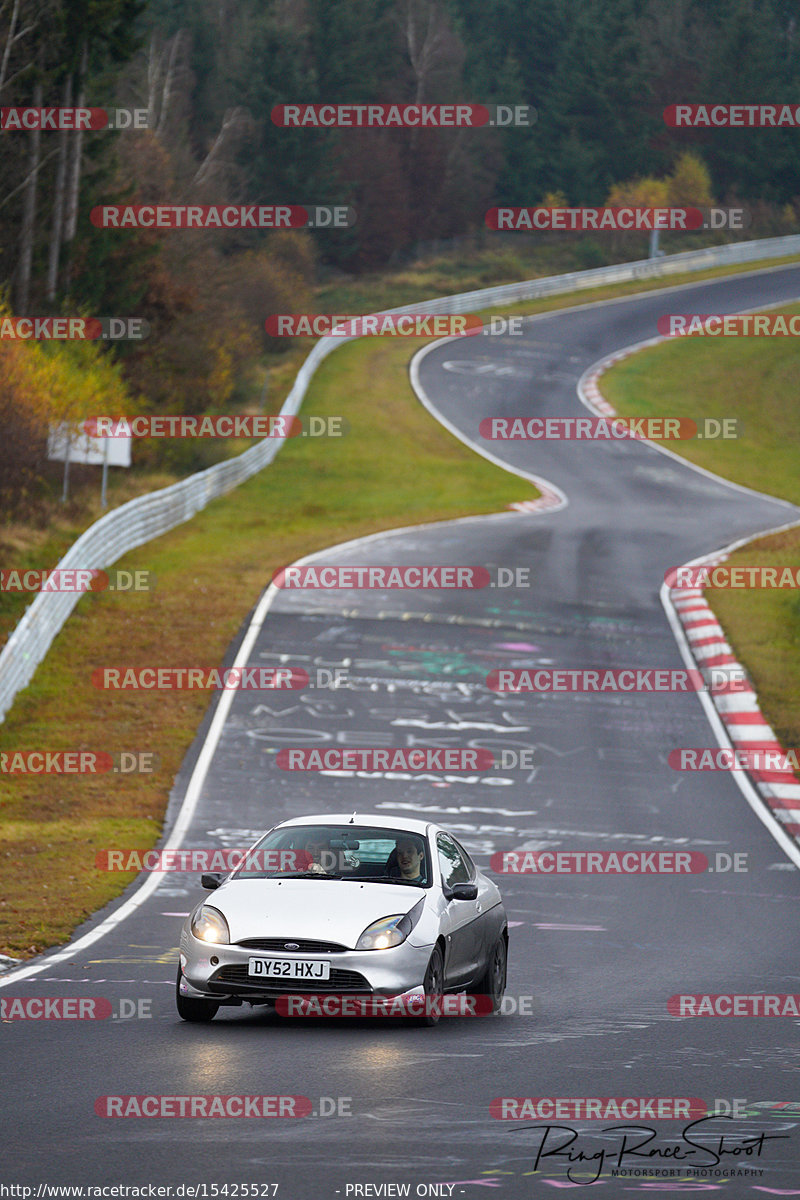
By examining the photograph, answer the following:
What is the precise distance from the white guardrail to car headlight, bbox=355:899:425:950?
48.0ft

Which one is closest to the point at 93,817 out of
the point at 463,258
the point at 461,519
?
the point at 461,519

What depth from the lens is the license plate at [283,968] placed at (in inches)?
376

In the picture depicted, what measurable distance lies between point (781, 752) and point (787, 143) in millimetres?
100310

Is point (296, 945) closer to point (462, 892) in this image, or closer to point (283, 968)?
point (283, 968)

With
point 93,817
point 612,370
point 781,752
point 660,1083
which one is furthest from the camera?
point 612,370

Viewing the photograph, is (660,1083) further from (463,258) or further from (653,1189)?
(463,258)

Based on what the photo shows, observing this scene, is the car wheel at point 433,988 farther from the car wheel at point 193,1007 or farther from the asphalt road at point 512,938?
the car wheel at point 193,1007

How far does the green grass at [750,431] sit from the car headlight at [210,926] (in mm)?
16792

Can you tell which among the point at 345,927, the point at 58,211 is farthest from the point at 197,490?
the point at 345,927

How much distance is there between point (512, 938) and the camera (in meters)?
14.1

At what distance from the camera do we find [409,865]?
10.7 metres

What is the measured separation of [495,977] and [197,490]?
108 ft

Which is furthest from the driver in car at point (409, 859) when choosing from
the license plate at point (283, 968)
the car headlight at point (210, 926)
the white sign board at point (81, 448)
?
the white sign board at point (81, 448)

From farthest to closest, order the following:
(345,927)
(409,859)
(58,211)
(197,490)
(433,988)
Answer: (58,211) < (197,490) < (409,859) < (433,988) < (345,927)
